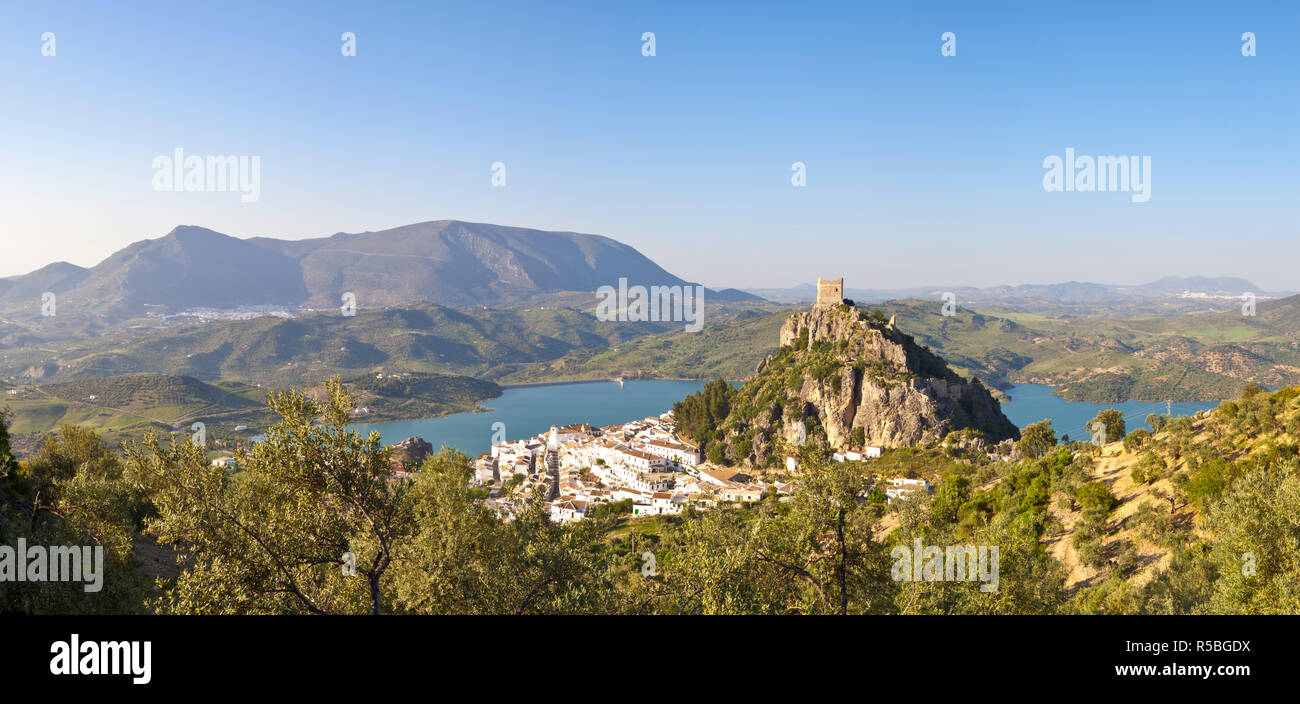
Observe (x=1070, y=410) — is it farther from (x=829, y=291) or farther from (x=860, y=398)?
(x=860, y=398)

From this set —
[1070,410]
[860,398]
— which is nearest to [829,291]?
[860,398]

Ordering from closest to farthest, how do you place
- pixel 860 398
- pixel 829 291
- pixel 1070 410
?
pixel 860 398
pixel 829 291
pixel 1070 410

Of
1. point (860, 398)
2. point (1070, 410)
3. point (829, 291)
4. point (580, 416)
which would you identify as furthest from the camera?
point (580, 416)

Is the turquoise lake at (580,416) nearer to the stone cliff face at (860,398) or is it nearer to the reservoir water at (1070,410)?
the reservoir water at (1070,410)

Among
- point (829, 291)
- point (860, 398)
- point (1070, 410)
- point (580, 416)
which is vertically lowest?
point (580, 416)

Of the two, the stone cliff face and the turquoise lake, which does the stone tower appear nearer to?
the stone cliff face
